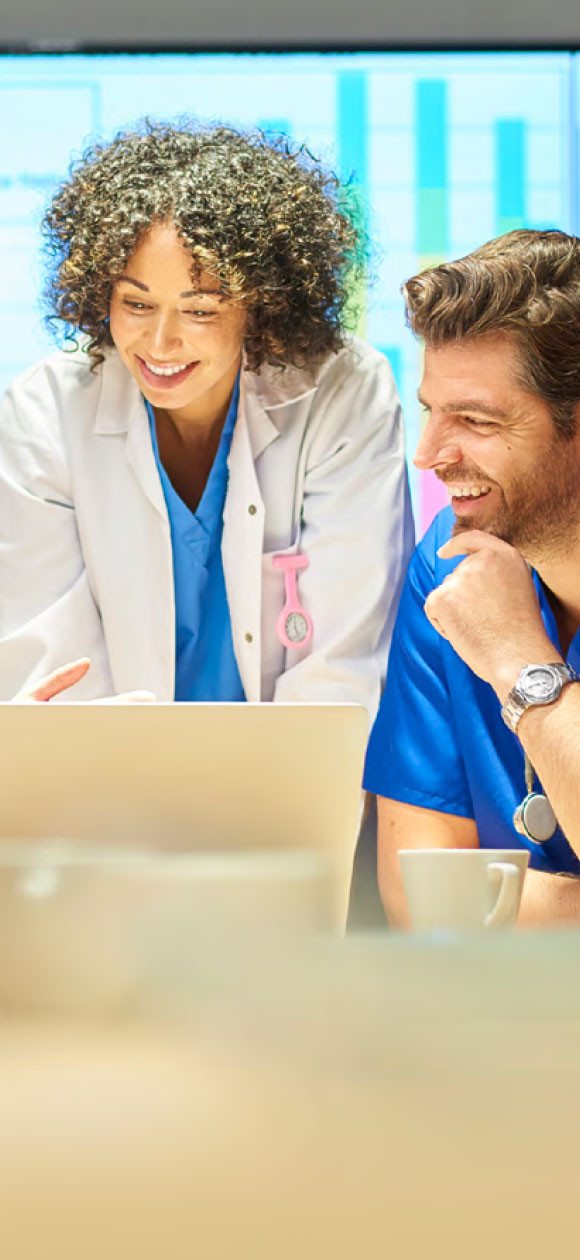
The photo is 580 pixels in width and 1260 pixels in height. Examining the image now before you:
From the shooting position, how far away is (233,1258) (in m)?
0.10

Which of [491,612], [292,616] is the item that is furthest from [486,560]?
[292,616]

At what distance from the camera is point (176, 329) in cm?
173

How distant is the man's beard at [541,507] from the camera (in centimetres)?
132

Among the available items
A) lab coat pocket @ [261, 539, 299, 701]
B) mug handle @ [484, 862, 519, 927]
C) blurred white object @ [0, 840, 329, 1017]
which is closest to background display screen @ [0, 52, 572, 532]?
lab coat pocket @ [261, 539, 299, 701]

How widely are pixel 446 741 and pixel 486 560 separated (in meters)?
0.19

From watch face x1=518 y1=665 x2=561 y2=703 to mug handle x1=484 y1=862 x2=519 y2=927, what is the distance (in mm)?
444

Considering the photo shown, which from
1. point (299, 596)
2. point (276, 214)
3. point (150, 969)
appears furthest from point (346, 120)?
point (150, 969)

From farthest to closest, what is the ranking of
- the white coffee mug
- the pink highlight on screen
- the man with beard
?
the pink highlight on screen → the man with beard → the white coffee mug

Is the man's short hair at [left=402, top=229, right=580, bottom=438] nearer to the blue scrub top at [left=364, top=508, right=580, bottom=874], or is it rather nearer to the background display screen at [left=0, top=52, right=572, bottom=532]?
the blue scrub top at [left=364, top=508, right=580, bottom=874]

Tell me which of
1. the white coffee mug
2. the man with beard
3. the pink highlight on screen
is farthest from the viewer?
the pink highlight on screen

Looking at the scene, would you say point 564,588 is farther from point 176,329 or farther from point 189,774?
point 189,774

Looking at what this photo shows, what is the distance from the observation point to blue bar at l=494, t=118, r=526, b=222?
2482mm

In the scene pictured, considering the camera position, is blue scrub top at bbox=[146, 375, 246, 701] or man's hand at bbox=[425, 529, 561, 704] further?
blue scrub top at bbox=[146, 375, 246, 701]

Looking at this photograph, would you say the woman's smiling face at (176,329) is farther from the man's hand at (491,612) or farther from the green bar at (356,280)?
the man's hand at (491,612)
